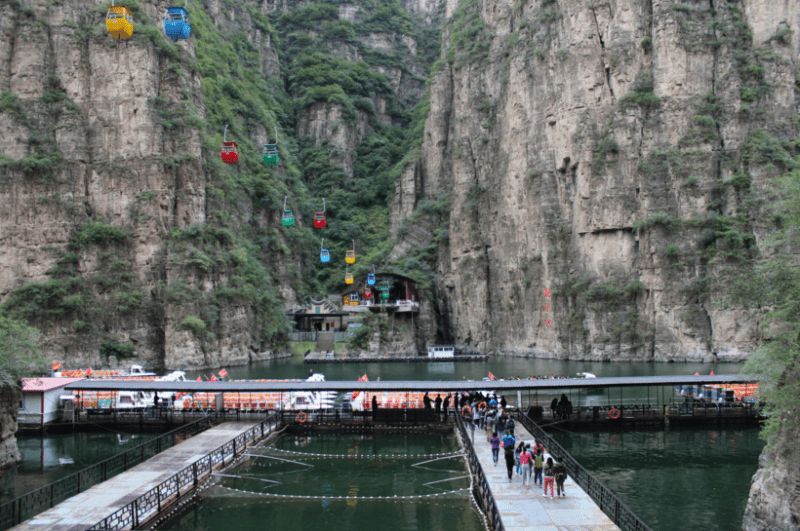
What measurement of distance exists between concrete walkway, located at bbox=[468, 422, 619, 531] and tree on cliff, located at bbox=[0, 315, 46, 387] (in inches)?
815

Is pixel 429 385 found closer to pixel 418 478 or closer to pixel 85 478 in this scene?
pixel 418 478

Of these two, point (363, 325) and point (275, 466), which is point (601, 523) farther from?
point (363, 325)

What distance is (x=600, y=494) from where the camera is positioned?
21.0m

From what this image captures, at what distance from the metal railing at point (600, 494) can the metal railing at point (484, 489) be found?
2.98 m

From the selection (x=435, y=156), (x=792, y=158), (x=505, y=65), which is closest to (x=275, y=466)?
(x=792, y=158)

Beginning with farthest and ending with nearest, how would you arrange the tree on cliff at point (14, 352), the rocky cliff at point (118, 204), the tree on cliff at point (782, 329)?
the rocky cliff at point (118, 204) < the tree on cliff at point (14, 352) < the tree on cliff at point (782, 329)

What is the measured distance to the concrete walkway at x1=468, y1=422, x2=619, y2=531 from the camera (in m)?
18.0

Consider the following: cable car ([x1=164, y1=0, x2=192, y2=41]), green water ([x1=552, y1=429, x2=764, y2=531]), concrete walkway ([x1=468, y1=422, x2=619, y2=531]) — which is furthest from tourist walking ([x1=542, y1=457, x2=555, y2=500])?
cable car ([x1=164, y1=0, x2=192, y2=41])

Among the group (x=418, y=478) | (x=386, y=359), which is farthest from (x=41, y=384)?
(x=386, y=359)

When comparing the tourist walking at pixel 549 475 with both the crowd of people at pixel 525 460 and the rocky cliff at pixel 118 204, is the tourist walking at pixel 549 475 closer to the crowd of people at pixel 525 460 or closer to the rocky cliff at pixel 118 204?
the crowd of people at pixel 525 460

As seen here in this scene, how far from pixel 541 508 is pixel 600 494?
2614mm

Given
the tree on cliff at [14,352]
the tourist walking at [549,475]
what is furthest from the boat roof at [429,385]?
the tourist walking at [549,475]

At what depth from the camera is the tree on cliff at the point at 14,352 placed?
92.8 feet

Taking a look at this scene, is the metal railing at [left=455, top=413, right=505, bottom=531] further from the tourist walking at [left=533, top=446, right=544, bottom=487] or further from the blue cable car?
the blue cable car
